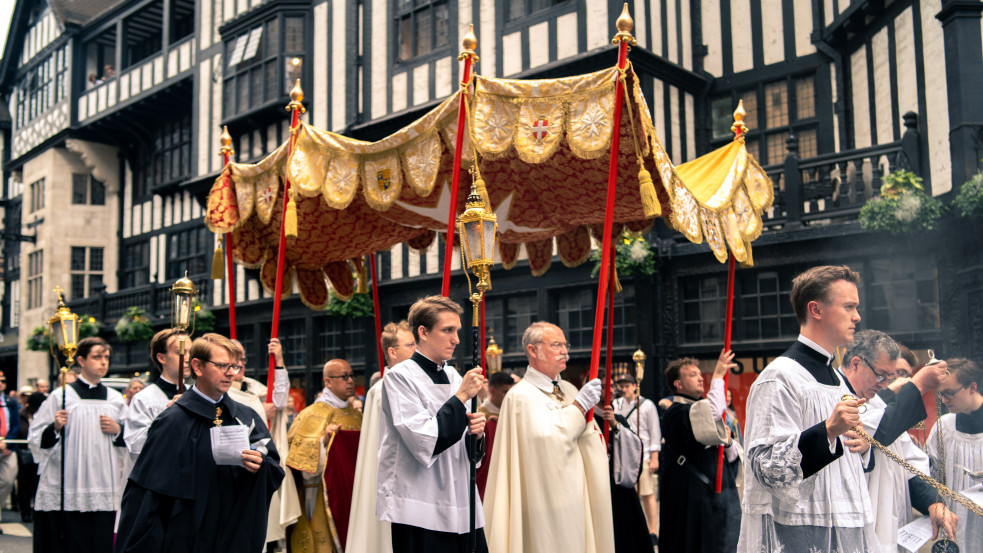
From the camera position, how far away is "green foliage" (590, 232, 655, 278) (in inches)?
545

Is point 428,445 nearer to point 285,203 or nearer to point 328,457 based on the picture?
point 328,457

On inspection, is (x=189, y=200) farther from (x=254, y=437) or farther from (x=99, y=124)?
(x=254, y=437)

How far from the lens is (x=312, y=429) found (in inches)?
314

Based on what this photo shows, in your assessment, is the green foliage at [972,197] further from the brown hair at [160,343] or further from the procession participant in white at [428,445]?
the brown hair at [160,343]

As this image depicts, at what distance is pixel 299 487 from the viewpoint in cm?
811

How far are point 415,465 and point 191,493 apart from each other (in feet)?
4.11

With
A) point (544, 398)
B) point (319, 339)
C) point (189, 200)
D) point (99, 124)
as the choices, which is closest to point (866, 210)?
point (544, 398)

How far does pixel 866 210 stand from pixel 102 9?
1044 inches

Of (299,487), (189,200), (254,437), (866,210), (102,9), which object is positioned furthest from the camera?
(102,9)

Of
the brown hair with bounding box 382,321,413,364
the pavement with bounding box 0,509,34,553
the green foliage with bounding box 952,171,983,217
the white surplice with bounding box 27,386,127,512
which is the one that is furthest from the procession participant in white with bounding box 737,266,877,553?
the pavement with bounding box 0,509,34,553

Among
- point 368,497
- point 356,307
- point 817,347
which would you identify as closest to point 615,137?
point 817,347

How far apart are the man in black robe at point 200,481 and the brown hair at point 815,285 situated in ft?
9.40

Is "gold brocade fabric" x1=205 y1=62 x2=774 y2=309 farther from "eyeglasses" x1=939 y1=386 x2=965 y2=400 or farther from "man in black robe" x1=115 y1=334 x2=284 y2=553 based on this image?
"man in black robe" x1=115 y1=334 x2=284 y2=553

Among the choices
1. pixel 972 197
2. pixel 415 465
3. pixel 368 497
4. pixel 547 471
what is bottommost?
pixel 368 497
